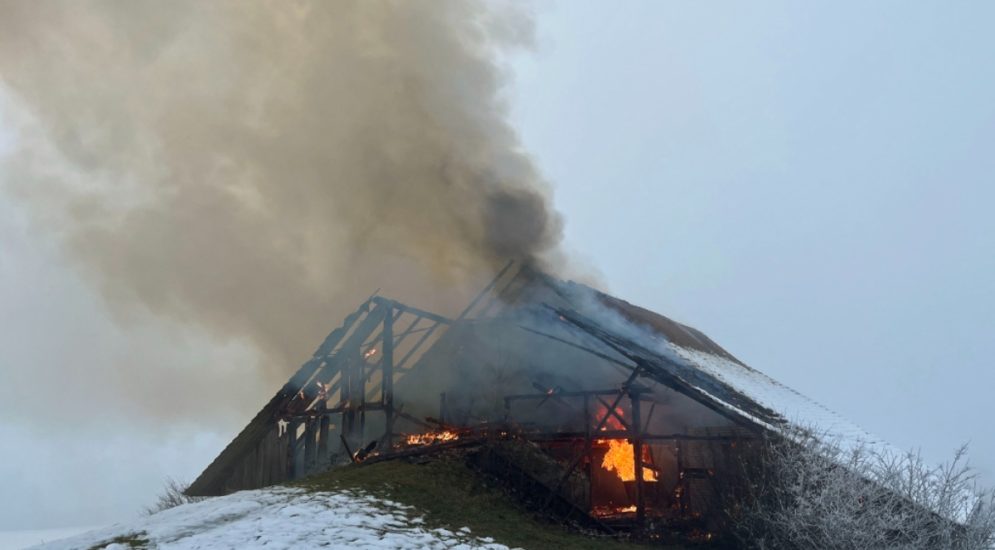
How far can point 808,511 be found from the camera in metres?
14.3

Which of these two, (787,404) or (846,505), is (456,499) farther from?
(787,404)

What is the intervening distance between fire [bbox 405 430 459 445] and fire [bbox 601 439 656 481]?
4.30 meters

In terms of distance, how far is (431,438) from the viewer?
790 inches

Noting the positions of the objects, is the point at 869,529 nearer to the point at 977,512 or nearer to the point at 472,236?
the point at 977,512

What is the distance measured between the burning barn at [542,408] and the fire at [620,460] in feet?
0.12

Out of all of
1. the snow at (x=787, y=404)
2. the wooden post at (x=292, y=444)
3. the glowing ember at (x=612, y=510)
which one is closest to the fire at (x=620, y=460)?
the glowing ember at (x=612, y=510)

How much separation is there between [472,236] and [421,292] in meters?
3.61

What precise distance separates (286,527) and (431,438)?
28.8ft

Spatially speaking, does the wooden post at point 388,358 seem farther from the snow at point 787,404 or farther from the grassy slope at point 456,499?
the snow at point 787,404

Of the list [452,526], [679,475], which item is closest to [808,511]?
[679,475]

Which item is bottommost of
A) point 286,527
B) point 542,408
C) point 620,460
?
point 286,527

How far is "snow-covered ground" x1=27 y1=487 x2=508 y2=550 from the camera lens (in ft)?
35.8

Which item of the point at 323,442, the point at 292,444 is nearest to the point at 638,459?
the point at 323,442

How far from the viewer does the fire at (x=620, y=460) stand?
20016mm
